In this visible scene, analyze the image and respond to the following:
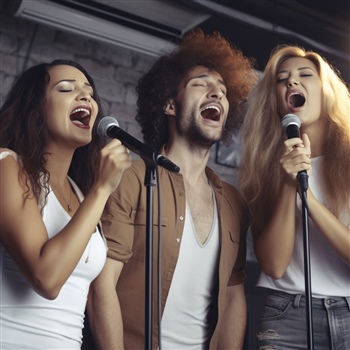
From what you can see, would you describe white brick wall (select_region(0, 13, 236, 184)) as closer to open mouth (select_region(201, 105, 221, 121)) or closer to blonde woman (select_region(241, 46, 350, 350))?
open mouth (select_region(201, 105, 221, 121))

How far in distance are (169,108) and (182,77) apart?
15cm

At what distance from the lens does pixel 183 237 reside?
2.30 m

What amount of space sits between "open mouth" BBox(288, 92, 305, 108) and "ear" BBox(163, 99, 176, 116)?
535mm

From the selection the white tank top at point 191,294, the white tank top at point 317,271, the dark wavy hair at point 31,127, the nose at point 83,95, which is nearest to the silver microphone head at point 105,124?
the dark wavy hair at point 31,127

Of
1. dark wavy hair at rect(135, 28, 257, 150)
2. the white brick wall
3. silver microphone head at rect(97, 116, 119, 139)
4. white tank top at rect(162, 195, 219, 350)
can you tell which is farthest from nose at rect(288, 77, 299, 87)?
the white brick wall

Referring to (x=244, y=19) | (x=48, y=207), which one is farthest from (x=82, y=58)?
(x=48, y=207)

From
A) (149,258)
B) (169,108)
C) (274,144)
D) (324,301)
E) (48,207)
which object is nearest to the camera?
(149,258)

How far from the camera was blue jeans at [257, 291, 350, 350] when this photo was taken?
82.0 inches

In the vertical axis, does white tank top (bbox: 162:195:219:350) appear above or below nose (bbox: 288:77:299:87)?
below

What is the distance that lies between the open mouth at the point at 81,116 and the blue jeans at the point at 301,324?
2.84 feet

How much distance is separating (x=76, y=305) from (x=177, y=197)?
25.8 inches

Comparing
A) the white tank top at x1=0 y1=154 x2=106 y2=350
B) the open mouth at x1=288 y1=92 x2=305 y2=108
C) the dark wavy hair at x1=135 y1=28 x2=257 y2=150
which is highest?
the dark wavy hair at x1=135 y1=28 x2=257 y2=150

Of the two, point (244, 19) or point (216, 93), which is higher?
point (244, 19)

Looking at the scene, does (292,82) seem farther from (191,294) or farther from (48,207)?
(48,207)
